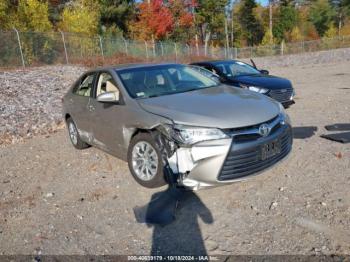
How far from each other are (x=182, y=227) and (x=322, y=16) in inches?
3141

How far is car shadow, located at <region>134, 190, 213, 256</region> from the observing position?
10.7ft

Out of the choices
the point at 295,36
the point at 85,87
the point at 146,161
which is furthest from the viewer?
the point at 295,36

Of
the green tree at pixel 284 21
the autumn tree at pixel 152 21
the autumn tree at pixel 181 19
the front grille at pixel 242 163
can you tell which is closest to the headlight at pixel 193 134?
the front grille at pixel 242 163

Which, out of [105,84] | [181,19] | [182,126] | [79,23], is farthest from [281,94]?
[181,19]

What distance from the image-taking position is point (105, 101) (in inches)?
195

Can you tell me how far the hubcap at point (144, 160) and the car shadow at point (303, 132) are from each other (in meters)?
3.15

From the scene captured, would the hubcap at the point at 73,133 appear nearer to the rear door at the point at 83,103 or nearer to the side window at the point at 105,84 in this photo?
the rear door at the point at 83,103

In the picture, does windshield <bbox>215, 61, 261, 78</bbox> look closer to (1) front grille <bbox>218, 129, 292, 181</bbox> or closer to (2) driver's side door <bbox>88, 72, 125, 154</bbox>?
(2) driver's side door <bbox>88, 72, 125, 154</bbox>

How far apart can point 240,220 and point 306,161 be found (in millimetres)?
1948

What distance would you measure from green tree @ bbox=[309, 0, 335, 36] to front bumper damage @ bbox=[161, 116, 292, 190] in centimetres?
7756

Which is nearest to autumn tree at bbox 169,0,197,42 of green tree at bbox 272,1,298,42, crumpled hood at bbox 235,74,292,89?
green tree at bbox 272,1,298,42

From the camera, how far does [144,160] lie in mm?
4488

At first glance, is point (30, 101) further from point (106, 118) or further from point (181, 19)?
point (181, 19)

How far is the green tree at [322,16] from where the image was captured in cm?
7257
